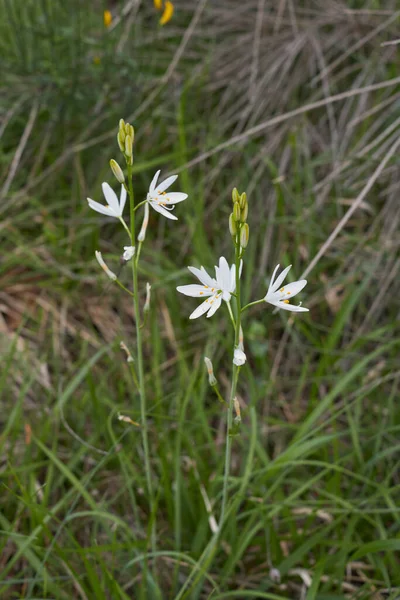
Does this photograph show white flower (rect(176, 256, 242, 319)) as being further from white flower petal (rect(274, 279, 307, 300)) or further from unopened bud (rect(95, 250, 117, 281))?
unopened bud (rect(95, 250, 117, 281))

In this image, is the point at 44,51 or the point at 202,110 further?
the point at 202,110

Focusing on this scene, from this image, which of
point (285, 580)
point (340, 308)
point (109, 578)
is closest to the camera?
point (109, 578)

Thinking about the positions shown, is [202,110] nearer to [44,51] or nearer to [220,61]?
[220,61]

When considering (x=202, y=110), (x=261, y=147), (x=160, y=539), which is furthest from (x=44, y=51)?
(x=160, y=539)

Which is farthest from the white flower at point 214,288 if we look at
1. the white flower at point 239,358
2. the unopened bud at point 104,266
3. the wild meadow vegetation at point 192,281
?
the wild meadow vegetation at point 192,281

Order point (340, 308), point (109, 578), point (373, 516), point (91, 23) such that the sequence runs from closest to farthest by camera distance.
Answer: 1. point (109, 578)
2. point (373, 516)
3. point (340, 308)
4. point (91, 23)

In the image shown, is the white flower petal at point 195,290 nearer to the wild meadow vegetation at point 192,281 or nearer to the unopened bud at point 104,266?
the unopened bud at point 104,266

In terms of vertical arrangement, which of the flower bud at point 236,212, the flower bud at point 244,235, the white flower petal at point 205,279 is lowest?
the white flower petal at point 205,279

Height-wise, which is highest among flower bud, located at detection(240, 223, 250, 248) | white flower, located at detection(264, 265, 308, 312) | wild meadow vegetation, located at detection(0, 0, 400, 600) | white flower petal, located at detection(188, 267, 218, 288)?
flower bud, located at detection(240, 223, 250, 248)

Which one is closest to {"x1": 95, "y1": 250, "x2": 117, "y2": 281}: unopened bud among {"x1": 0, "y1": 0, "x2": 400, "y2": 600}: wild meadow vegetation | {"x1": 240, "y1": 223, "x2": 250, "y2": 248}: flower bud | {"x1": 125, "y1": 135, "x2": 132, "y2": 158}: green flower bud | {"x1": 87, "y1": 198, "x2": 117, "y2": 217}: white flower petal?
{"x1": 87, "y1": 198, "x2": 117, "y2": 217}: white flower petal
